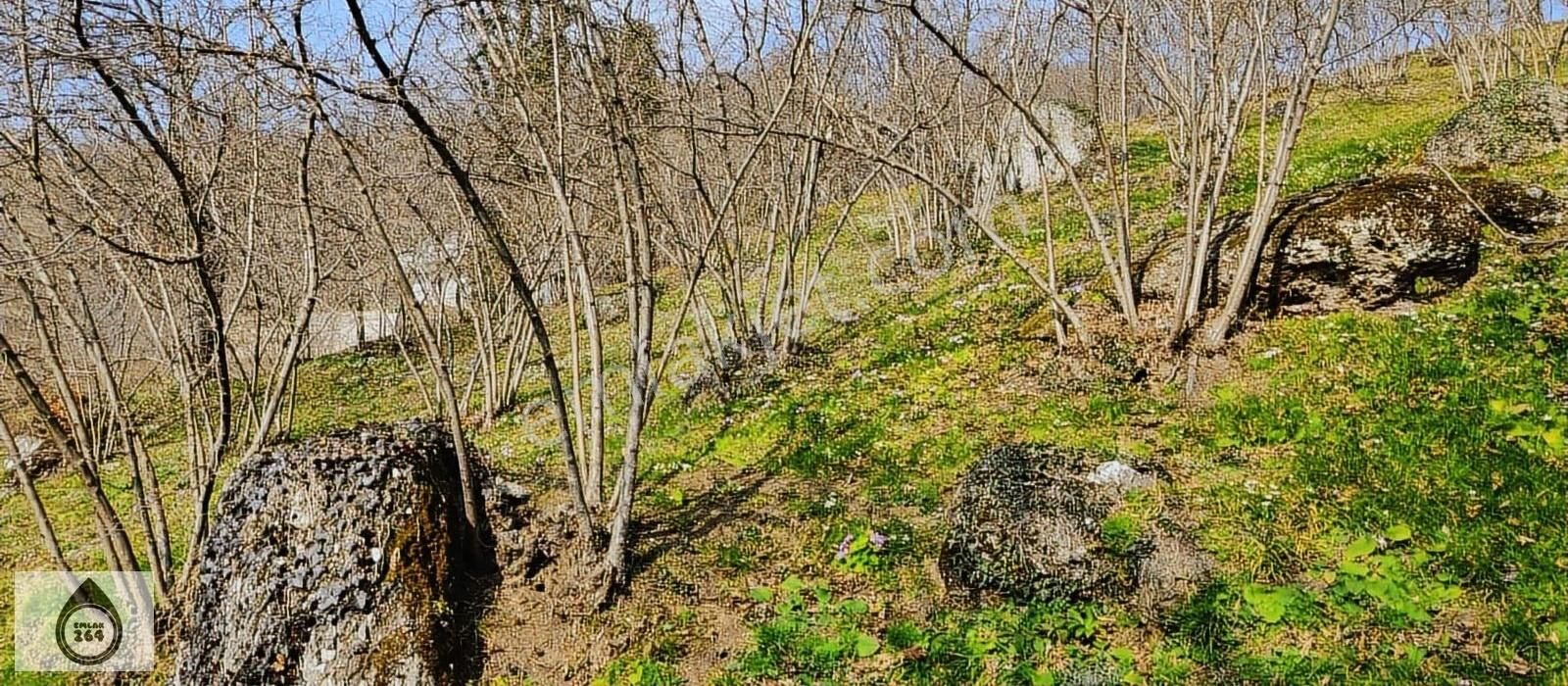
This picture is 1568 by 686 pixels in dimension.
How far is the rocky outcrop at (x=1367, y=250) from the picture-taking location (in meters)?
6.29

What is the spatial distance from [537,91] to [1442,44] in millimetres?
20321

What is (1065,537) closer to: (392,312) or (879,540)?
(879,540)

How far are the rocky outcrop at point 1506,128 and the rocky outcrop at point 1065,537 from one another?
774 centimetres

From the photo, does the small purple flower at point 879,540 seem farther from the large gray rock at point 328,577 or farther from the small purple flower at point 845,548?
the large gray rock at point 328,577

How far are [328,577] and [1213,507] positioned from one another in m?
5.02

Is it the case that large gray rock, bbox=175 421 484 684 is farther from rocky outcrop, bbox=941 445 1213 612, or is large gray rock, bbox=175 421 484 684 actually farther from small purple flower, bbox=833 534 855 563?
rocky outcrop, bbox=941 445 1213 612

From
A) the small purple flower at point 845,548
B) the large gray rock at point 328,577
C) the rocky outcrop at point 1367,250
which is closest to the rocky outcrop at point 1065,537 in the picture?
Answer: the small purple flower at point 845,548

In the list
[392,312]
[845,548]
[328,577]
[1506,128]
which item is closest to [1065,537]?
[845,548]

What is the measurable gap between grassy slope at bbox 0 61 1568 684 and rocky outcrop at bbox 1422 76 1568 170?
4225 millimetres

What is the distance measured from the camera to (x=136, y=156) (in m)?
6.77

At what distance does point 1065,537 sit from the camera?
173 inches

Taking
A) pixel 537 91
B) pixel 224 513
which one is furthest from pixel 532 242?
pixel 224 513

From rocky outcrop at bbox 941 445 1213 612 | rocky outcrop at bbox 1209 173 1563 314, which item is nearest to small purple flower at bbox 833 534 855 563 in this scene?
rocky outcrop at bbox 941 445 1213 612

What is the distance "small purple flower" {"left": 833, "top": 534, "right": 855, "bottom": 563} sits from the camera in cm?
510
